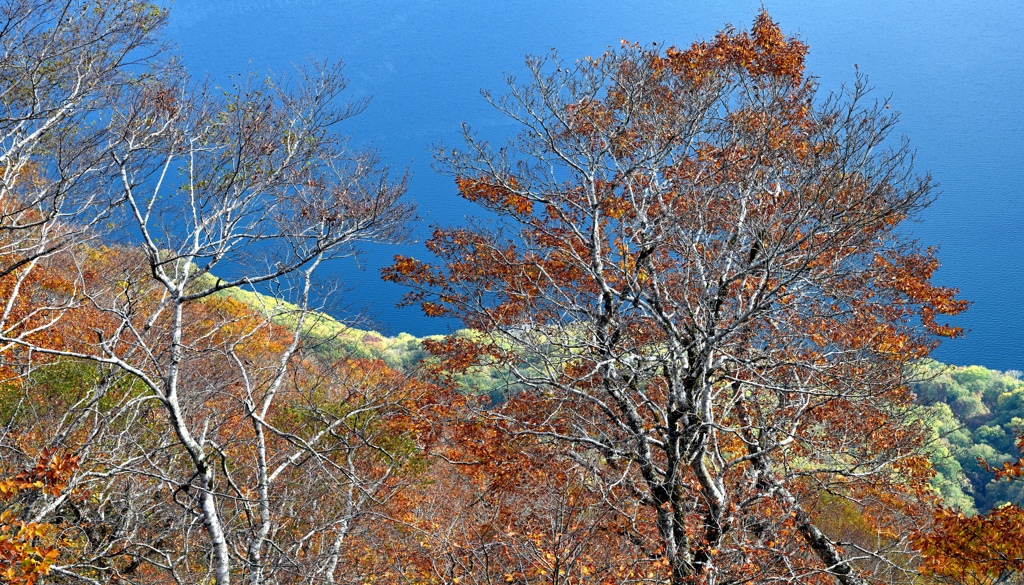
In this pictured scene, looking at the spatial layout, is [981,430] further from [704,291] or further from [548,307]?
[548,307]

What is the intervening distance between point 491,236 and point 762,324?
14.9 ft

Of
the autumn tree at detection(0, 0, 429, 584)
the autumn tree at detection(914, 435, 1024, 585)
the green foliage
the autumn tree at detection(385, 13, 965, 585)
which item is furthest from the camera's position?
the green foliage

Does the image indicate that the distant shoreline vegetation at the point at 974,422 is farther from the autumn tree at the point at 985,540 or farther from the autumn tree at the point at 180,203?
the autumn tree at the point at 985,540

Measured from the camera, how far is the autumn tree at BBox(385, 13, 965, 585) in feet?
24.3

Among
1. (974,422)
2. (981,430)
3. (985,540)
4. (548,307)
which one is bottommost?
(985,540)

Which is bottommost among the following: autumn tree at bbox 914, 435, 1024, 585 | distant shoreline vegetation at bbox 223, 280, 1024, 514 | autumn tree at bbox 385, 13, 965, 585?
autumn tree at bbox 914, 435, 1024, 585

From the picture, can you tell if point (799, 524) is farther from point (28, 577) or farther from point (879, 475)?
point (28, 577)

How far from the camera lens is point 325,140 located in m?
9.09

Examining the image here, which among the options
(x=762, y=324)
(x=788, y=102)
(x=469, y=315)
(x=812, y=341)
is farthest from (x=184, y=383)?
(x=788, y=102)

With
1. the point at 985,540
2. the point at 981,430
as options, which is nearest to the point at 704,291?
the point at 985,540

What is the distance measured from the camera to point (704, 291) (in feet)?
26.0

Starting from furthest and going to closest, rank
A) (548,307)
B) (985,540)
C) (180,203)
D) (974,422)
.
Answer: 1. (974,422)
2. (548,307)
3. (180,203)
4. (985,540)

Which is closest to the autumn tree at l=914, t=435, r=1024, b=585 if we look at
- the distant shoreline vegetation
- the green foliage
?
the distant shoreline vegetation

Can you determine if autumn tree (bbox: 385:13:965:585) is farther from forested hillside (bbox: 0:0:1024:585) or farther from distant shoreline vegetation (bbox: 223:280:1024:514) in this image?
distant shoreline vegetation (bbox: 223:280:1024:514)
